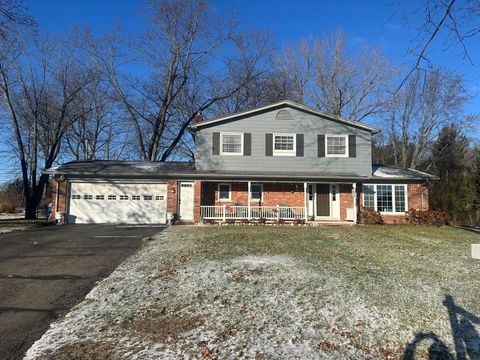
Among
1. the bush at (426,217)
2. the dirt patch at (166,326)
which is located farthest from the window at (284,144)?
the dirt patch at (166,326)

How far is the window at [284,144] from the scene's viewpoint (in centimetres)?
1697

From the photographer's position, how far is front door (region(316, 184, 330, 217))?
17.3 metres

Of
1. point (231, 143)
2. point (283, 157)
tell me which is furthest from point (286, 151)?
point (231, 143)

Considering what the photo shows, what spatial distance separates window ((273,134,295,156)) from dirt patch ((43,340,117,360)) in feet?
46.0

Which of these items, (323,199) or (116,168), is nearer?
(323,199)

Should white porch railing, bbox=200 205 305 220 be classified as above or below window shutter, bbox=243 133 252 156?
below

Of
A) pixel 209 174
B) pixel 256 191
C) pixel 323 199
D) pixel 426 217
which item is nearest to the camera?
pixel 209 174

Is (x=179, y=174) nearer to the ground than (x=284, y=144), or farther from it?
nearer to the ground

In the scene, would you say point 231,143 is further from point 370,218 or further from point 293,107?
point 370,218

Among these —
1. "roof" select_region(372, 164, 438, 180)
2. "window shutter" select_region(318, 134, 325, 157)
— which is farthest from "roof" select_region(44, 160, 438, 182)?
"window shutter" select_region(318, 134, 325, 157)

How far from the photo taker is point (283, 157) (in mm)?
16891

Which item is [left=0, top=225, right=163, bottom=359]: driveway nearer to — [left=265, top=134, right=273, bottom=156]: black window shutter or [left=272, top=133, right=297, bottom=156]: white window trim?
[left=265, top=134, right=273, bottom=156]: black window shutter

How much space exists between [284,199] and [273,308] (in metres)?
12.3

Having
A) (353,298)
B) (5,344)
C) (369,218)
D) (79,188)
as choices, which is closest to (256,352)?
(353,298)
